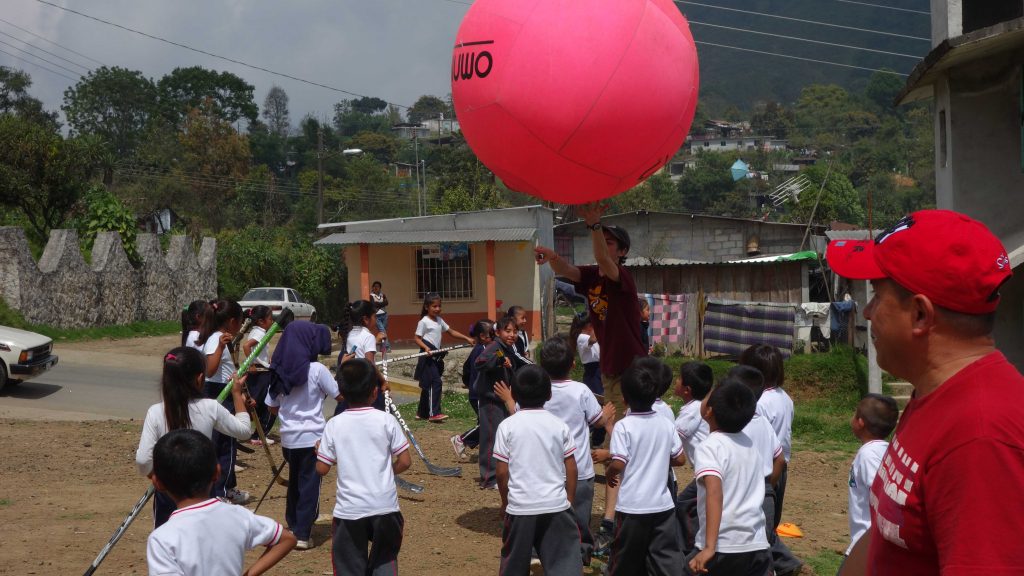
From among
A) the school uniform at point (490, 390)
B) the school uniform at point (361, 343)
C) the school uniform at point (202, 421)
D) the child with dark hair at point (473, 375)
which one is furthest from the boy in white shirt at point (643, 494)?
the school uniform at point (361, 343)

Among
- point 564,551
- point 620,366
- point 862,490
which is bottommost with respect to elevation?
point 564,551

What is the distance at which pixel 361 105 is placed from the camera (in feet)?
595

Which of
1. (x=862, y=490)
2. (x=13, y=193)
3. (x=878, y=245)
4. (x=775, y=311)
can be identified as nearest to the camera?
(x=878, y=245)

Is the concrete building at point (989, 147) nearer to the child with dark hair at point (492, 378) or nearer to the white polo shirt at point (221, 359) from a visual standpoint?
the child with dark hair at point (492, 378)

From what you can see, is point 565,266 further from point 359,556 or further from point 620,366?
point 359,556

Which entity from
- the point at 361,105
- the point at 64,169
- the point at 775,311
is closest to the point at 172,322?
the point at 64,169

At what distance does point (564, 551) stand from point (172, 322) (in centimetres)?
2501

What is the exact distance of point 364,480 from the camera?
5117 mm

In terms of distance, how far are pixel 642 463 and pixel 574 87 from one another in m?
2.15

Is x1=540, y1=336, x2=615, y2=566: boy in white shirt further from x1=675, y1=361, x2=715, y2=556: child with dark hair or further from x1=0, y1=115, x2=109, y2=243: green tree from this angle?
x1=0, y1=115, x2=109, y2=243: green tree

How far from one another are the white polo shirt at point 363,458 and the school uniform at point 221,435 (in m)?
1.14

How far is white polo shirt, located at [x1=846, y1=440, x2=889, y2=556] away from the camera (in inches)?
181

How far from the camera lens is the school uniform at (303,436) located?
683 centimetres

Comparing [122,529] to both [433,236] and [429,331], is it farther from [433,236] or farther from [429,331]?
[433,236]
